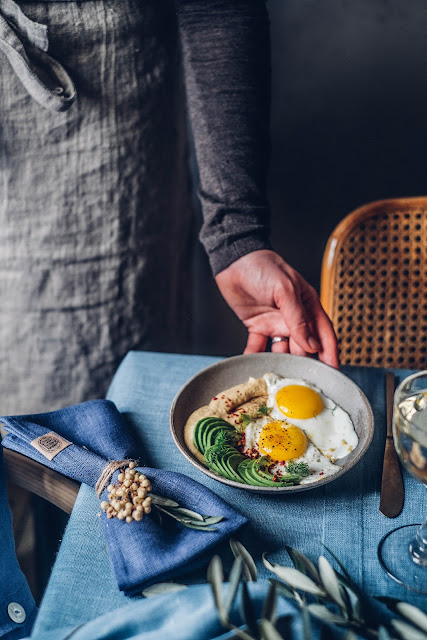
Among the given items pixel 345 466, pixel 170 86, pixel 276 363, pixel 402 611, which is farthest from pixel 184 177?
pixel 402 611

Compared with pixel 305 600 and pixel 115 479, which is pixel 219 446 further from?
pixel 305 600

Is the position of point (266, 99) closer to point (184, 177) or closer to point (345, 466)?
point (184, 177)

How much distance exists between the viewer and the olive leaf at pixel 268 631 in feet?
1.93

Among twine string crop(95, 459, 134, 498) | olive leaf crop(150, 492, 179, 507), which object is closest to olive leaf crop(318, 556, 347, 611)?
olive leaf crop(150, 492, 179, 507)

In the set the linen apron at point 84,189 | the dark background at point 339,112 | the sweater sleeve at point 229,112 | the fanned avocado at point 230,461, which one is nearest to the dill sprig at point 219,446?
the fanned avocado at point 230,461

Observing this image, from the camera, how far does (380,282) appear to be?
1.42 meters

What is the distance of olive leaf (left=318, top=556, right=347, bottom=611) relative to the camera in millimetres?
653

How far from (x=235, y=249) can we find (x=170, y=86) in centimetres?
49

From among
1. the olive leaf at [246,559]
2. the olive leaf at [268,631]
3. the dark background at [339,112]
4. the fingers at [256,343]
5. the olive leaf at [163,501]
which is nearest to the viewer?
the olive leaf at [268,631]

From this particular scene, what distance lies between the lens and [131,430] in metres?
1.00

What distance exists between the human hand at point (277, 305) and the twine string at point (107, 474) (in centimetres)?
49

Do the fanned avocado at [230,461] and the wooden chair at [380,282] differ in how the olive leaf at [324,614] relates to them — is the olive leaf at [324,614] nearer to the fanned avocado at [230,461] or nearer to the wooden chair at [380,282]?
the fanned avocado at [230,461]

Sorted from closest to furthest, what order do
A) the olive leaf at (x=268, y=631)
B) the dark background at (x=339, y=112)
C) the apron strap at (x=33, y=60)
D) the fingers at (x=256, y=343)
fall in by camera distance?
the olive leaf at (x=268, y=631) < the apron strap at (x=33, y=60) < the fingers at (x=256, y=343) < the dark background at (x=339, y=112)

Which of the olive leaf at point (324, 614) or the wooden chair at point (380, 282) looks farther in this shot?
the wooden chair at point (380, 282)
